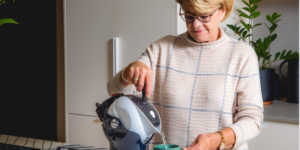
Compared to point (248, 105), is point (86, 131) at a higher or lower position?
lower

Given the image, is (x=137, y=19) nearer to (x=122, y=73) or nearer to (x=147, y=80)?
(x=122, y=73)

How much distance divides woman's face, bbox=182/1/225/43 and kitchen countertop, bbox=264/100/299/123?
704mm

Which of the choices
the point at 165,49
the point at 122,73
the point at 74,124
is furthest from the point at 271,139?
the point at 74,124

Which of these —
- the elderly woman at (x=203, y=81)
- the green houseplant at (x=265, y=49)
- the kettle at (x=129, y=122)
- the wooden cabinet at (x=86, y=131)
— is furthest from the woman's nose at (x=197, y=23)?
the wooden cabinet at (x=86, y=131)

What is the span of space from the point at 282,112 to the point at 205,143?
99cm

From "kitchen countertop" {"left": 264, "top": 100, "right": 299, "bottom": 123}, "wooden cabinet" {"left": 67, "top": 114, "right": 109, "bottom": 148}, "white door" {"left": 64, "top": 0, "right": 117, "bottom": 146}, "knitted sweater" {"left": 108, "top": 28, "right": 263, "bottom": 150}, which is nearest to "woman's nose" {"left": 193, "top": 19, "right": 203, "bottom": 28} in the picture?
"knitted sweater" {"left": 108, "top": 28, "right": 263, "bottom": 150}

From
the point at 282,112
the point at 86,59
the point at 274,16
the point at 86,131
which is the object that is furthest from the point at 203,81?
the point at 86,131

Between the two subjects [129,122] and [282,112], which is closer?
[129,122]

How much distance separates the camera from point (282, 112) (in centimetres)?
171

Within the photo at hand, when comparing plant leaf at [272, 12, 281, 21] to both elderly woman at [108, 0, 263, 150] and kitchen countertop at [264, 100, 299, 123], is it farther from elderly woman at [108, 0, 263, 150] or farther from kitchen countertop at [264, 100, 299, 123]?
elderly woman at [108, 0, 263, 150]

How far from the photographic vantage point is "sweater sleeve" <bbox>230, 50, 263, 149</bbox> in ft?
3.29

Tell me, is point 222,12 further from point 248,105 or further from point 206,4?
point 248,105

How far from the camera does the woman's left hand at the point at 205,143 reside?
872 millimetres
